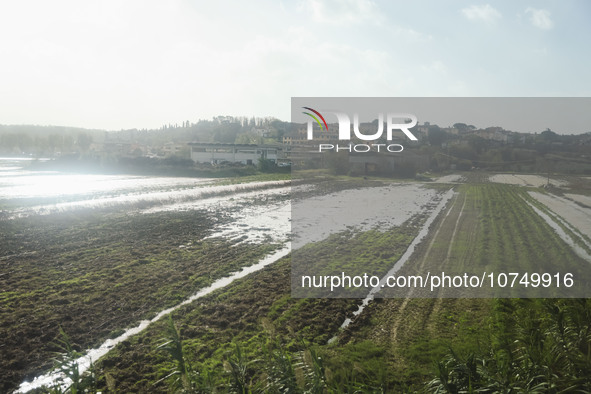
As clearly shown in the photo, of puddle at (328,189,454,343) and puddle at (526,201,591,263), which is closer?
puddle at (328,189,454,343)

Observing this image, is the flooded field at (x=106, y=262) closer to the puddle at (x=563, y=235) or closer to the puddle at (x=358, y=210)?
the puddle at (x=358, y=210)

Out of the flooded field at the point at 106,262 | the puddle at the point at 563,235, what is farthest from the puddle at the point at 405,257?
the flooded field at the point at 106,262

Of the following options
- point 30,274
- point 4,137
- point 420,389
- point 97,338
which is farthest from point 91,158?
point 420,389

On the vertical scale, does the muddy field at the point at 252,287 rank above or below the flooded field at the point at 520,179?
below

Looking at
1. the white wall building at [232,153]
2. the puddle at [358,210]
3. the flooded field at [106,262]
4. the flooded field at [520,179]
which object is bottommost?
the flooded field at [106,262]

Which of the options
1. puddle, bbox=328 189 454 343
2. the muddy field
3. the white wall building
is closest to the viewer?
the muddy field

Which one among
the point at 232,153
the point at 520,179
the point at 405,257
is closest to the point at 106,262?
the point at 405,257

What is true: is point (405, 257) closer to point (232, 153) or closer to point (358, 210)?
point (358, 210)

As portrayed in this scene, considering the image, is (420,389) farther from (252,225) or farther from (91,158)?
(91,158)

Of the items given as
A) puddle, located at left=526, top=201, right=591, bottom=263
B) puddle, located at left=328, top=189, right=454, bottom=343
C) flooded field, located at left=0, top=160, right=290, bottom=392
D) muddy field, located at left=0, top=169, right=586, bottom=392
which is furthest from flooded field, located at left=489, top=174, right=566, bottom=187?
flooded field, located at left=0, top=160, right=290, bottom=392

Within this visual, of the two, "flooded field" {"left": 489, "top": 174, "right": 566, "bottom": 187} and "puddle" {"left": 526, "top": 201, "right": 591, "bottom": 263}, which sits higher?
"flooded field" {"left": 489, "top": 174, "right": 566, "bottom": 187}

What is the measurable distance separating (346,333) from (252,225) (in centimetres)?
1188

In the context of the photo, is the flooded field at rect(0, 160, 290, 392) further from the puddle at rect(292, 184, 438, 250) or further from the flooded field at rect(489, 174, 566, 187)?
the flooded field at rect(489, 174, 566, 187)

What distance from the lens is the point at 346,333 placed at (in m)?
6.99
